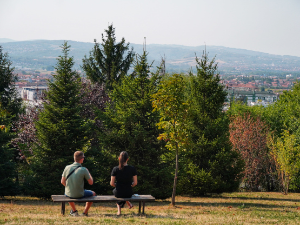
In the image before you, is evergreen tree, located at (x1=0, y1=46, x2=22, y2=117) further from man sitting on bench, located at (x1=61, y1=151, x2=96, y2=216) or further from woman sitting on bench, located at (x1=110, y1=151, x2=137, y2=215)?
woman sitting on bench, located at (x1=110, y1=151, x2=137, y2=215)

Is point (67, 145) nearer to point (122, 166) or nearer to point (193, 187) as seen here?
point (193, 187)

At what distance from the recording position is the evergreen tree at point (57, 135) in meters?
16.9

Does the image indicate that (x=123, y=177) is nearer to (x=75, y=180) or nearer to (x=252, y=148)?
(x=75, y=180)

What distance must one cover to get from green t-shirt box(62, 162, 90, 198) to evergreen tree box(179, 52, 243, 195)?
10768 millimetres

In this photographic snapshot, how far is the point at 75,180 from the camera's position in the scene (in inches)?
355

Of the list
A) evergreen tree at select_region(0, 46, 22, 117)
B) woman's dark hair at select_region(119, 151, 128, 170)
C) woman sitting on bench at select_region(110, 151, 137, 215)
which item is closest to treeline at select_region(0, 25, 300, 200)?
woman sitting on bench at select_region(110, 151, 137, 215)

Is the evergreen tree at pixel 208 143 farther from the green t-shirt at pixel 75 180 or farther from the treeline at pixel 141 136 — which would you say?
the green t-shirt at pixel 75 180

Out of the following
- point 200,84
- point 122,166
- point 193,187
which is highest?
point 200,84

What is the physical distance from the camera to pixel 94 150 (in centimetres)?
1797

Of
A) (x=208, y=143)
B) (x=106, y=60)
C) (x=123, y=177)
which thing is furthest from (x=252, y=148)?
(x=123, y=177)

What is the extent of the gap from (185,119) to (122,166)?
5.46m

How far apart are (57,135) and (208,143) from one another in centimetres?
815

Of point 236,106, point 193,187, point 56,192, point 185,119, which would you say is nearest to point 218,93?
point 193,187

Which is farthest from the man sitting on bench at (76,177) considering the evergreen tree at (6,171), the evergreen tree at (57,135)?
the evergreen tree at (6,171)
